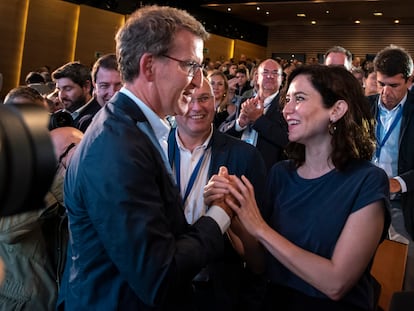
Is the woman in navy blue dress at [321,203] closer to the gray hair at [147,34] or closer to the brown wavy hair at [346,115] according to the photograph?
the brown wavy hair at [346,115]

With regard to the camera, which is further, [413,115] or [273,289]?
[413,115]

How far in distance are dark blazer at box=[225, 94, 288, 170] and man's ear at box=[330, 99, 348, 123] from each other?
4.90ft

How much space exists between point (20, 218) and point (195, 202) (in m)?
0.71

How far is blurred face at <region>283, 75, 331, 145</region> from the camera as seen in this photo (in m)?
1.74

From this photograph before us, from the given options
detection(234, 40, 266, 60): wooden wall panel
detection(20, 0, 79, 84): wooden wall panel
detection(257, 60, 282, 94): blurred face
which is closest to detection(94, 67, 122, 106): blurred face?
detection(257, 60, 282, 94): blurred face

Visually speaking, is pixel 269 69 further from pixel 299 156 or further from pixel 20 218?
pixel 20 218

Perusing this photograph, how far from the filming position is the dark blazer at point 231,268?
2.06m

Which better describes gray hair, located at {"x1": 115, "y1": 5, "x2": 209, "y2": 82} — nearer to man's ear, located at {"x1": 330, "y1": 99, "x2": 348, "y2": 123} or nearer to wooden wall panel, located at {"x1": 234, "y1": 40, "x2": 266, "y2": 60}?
man's ear, located at {"x1": 330, "y1": 99, "x2": 348, "y2": 123}

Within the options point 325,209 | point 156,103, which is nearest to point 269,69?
point 325,209

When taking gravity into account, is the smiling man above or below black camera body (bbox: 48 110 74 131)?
below

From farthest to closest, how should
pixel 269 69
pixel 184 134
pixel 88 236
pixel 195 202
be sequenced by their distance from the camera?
pixel 269 69
pixel 184 134
pixel 195 202
pixel 88 236

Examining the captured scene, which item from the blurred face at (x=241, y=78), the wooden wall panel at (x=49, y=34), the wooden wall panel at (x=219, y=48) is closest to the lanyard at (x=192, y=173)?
the blurred face at (x=241, y=78)

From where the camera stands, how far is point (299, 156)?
73.1 inches

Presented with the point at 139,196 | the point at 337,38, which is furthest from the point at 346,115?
the point at 337,38
